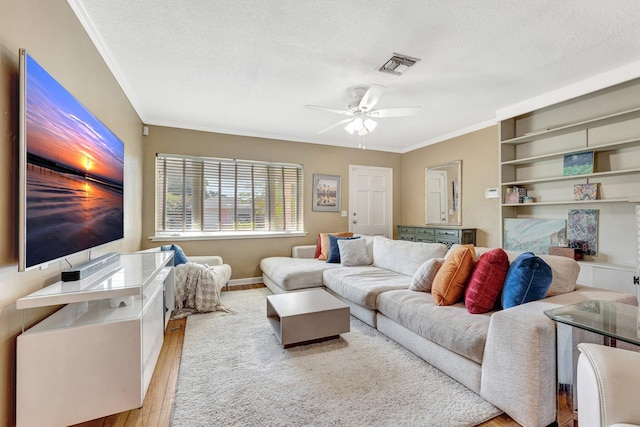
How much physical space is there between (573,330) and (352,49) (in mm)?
2338

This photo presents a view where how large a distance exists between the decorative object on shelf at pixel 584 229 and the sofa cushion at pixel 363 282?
1974mm

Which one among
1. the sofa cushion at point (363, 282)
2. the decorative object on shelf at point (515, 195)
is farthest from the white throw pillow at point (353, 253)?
the decorative object on shelf at point (515, 195)

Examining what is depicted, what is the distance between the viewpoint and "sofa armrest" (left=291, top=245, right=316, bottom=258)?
4.70 meters

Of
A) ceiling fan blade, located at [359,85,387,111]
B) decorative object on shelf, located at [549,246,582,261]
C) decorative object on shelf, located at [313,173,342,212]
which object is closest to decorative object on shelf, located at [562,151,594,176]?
decorative object on shelf, located at [549,246,582,261]

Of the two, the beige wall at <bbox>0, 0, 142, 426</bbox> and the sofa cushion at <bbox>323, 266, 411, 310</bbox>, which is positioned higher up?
the beige wall at <bbox>0, 0, 142, 426</bbox>

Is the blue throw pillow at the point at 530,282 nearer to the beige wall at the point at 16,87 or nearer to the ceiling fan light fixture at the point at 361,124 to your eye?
the ceiling fan light fixture at the point at 361,124

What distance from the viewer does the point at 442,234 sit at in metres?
4.50

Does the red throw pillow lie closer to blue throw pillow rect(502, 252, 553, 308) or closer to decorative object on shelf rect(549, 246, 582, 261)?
blue throw pillow rect(502, 252, 553, 308)

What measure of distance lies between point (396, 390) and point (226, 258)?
3387 mm

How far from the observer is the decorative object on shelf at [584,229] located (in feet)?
10.0

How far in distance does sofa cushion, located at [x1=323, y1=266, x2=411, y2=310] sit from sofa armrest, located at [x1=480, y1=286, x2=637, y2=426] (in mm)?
1133

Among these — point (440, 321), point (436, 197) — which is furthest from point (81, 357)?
point (436, 197)

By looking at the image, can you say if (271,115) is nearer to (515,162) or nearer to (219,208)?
(219,208)

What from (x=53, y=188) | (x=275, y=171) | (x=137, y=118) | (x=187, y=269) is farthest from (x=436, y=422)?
(x=137, y=118)
